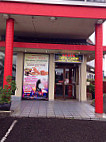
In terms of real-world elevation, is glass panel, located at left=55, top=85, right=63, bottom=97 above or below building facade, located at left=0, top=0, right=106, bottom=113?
below

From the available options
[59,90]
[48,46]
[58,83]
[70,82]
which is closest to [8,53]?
[48,46]

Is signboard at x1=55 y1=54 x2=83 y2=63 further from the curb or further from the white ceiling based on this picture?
the curb

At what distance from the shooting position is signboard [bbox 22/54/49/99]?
8650mm

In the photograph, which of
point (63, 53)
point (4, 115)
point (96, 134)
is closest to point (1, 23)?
point (63, 53)

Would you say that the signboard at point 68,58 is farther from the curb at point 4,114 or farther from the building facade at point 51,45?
the curb at point 4,114

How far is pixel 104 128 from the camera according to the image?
13.9 feet

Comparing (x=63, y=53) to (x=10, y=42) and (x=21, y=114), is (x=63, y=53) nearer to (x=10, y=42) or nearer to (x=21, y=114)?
(x=10, y=42)

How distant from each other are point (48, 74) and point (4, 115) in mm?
4422

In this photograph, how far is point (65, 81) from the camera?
9562 mm

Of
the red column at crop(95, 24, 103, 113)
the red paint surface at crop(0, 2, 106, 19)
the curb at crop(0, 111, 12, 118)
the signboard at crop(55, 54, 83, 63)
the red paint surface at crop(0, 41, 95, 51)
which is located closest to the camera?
the curb at crop(0, 111, 12, 118)

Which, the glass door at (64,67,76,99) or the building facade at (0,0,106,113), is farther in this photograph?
the glass door at (64,67,76,99)

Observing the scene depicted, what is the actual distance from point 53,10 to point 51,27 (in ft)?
5.35

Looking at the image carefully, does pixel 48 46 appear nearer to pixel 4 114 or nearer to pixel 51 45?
pixel 51 45

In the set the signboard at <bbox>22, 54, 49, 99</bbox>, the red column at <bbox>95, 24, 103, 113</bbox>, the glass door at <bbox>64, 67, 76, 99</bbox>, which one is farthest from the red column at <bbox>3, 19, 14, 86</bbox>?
the glass door at <bbox>64, 67, 76, 99</bbox>
